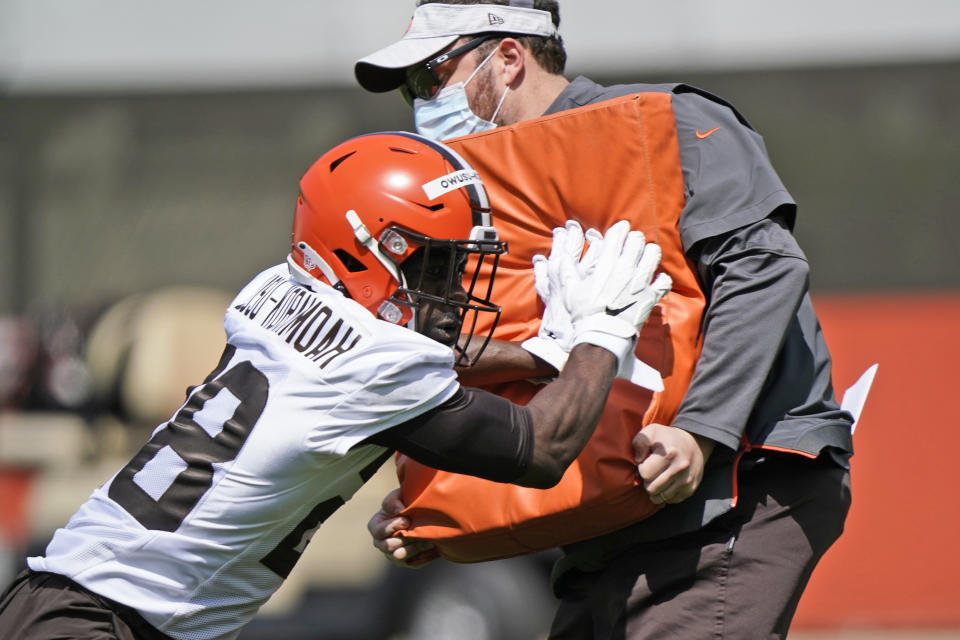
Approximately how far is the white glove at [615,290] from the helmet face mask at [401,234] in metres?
0.21

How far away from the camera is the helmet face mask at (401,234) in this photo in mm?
2828

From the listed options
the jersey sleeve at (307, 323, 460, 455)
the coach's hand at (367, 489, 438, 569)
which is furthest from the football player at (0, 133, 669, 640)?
the coach's hand at (367, 489, 438, 569)

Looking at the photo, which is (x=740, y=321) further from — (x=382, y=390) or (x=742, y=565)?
(x=382, y=390)

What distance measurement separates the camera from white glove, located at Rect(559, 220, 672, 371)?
2.77 metres

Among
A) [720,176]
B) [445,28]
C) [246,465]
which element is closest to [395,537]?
[246,465]

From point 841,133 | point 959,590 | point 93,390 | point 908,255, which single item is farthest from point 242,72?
point 959,590

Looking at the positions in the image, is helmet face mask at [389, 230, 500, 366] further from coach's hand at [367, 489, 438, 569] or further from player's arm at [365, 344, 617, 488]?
coach's hand at [367, 489, 438, 569]

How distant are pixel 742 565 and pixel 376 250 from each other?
1183 mm

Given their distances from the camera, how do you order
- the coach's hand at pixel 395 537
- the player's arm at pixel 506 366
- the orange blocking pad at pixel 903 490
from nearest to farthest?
the player's arm at pixel 506 366, the coach's hand at pixel 395 537, the orange blocking pad at pixel 903 490

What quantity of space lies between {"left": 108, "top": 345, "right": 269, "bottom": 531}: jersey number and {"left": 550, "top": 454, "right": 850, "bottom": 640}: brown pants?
3.59 ft

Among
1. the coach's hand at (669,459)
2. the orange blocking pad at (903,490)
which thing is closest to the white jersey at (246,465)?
the coach's hand at (669,459)

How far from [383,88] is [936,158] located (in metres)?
8.61

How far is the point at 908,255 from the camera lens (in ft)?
34.4

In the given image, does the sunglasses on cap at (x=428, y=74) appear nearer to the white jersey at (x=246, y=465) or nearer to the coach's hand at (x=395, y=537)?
the white jersey at (x=246, y=465)
